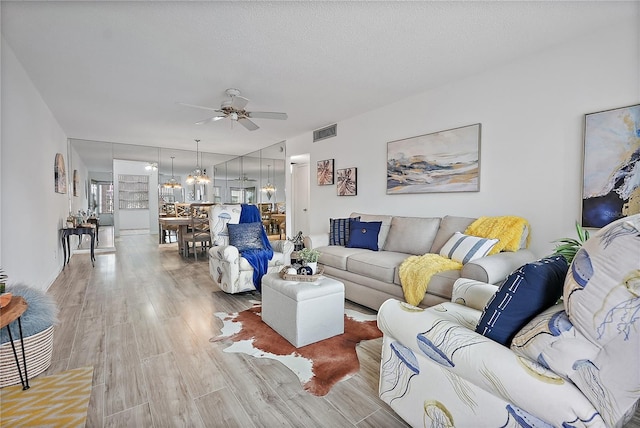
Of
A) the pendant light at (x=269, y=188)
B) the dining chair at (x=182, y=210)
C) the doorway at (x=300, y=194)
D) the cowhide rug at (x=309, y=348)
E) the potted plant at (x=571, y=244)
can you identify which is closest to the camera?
the cowhide rug at (x=309, y=348)

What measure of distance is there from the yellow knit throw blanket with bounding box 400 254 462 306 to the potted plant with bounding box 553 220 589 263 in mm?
781

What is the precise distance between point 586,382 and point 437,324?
1.63 feet

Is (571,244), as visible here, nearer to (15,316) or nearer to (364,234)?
(364,234)

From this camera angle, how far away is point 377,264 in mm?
3066

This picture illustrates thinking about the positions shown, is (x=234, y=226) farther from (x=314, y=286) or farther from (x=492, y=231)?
(x=492, y=231)

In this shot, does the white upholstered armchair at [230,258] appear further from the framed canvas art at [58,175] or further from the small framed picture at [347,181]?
the framed canvas art at [58,175]

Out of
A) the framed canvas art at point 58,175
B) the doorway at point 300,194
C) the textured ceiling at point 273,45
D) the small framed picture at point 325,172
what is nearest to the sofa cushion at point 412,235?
the textured ceiling at point 273,45

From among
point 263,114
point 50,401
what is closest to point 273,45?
point 263,114

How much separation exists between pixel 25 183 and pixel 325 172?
4.07 metres

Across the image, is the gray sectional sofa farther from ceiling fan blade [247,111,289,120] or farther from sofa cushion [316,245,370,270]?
ceiling fan blade [247,111,289,120]

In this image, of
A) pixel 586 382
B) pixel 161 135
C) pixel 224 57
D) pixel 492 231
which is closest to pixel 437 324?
pixel 586 382

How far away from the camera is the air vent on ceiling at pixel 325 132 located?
17.4 feet

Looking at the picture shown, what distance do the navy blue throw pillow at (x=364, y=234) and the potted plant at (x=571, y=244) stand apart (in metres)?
1.82

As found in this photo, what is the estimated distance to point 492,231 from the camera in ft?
9.32
